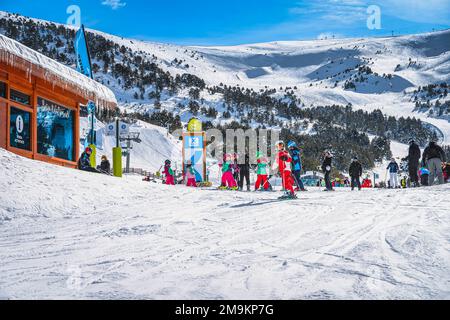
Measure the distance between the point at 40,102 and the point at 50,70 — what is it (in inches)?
45.2

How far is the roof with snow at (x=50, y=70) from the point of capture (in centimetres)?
1070

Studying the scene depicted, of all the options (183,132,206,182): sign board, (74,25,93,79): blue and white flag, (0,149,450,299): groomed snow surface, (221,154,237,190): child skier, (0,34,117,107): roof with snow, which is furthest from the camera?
(183,132,206,182): sign board

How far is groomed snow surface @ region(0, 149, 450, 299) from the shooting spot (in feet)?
11.6

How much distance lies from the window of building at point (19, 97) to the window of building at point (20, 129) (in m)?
0.24

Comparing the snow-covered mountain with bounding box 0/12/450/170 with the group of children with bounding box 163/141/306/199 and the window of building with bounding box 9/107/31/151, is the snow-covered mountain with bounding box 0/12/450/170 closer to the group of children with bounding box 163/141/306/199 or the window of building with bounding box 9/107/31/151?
the group of children with bounding box 163/141/306/199

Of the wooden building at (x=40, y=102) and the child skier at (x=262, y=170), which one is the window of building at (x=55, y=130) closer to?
the wooden building at (x=40, y=102)

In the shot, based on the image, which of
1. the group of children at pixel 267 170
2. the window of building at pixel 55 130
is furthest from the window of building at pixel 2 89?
the group of children at pixel 267 170

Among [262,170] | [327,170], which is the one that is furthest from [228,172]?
[327,170]

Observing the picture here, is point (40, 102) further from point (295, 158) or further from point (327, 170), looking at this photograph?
point (327, 170)

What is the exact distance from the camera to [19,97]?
12000 millimetres

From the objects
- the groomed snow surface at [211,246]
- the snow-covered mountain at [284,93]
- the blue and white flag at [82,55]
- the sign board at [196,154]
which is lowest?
the groomed snow surface at [211,246]

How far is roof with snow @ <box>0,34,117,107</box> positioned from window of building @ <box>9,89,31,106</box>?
2.05 ft

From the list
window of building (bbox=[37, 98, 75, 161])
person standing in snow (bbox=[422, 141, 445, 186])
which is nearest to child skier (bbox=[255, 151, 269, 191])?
person standing in snow (bbox=[422, 141, 445, 186])

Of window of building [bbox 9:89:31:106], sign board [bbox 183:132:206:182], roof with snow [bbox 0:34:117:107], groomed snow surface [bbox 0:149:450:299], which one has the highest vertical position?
roof with snow [bbox 0:34:117:107]
